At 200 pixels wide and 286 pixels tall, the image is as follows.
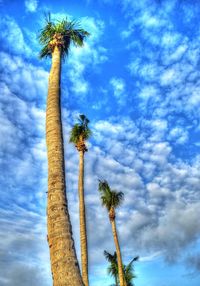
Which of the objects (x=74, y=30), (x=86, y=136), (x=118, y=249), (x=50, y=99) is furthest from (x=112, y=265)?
(x=50, y=99)

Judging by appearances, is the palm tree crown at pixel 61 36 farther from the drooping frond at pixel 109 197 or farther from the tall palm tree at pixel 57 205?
the drooping frond at pixel 109 197

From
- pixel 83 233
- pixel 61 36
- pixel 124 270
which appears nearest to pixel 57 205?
pixel 61 36

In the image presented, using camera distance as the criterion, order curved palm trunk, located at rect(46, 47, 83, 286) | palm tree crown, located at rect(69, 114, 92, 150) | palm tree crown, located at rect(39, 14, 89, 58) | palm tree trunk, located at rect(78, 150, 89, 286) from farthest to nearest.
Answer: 1. palm tree crown, located at rect(69, 114, 92, 150)
2. palm tree trunk, located at rect(78, 150, 89, 286)
3. palm tree crown, located at rect(39, 14, 89, 58)
4. curved palm trunk, located at rect(46, 47, 83, 286)

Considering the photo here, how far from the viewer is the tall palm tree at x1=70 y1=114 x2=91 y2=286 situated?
24.4 meters

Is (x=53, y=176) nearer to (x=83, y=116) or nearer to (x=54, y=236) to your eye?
(x=54, y=236)

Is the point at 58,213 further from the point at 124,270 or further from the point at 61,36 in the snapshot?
the point at 124,270

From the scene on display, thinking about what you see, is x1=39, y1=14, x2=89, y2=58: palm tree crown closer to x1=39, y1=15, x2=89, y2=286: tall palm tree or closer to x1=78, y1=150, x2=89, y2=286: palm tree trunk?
x1=39, y1=15, x2=89, y2=286: tall palm tree

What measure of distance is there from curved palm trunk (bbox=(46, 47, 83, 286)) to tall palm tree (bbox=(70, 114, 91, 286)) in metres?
16.2

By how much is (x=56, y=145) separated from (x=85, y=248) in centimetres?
1697

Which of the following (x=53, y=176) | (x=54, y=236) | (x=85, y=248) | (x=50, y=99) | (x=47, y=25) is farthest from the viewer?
(x=85, y=248)

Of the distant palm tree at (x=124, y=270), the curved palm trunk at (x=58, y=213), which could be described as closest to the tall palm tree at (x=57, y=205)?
the curved palm trunk at (x=58, y=213)

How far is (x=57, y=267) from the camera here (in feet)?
23.9

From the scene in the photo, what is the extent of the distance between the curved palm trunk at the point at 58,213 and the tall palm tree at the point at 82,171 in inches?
637

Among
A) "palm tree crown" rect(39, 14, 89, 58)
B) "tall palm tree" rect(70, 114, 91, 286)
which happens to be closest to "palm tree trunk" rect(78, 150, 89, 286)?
"tall palm tree" rect(70, 114, 91, 286)
